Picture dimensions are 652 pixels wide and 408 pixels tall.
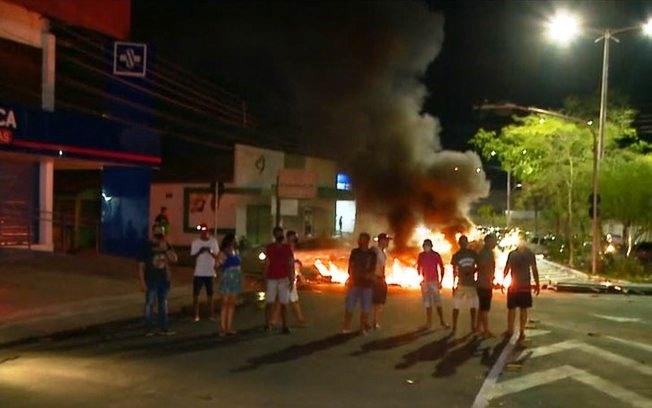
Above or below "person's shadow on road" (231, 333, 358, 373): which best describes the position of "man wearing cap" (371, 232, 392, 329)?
above

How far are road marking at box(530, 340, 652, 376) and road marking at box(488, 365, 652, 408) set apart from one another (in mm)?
833

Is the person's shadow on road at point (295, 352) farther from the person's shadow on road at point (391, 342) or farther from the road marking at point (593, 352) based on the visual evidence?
the road marking at point (593, 352)

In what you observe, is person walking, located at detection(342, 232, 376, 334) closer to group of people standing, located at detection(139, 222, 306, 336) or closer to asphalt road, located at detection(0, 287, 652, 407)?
asphalt road, located at detection(0, 287, 652, 407)

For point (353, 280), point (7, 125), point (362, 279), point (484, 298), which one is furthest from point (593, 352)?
point (7, 125)

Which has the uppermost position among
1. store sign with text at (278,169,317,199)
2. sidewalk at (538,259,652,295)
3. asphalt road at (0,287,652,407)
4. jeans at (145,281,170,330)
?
store sign with text at (278,169,317,199)

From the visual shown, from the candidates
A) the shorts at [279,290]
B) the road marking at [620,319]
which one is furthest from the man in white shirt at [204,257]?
the road marking at [620,319]

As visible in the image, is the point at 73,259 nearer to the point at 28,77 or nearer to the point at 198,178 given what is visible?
the point at 28,77

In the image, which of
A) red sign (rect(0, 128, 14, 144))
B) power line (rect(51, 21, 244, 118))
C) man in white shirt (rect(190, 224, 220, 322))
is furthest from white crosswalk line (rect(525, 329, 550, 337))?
power line (rect(51, 21, 244, 118))

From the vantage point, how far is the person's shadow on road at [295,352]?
453 inches

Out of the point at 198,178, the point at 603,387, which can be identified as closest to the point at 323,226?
the point at 198,178

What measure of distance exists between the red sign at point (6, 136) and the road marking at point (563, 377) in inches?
600

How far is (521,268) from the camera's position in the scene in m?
14.4

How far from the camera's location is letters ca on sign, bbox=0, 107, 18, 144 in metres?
22.4

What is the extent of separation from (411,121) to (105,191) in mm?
9476
